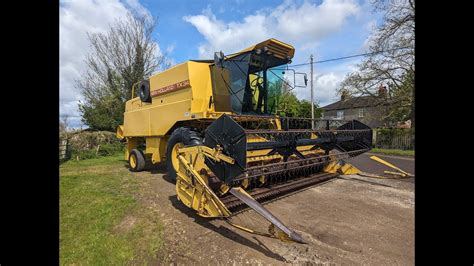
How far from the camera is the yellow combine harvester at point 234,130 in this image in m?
3.82

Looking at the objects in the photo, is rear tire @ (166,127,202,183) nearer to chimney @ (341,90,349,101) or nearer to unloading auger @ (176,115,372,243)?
unloading auger @ (176,115,372,243)

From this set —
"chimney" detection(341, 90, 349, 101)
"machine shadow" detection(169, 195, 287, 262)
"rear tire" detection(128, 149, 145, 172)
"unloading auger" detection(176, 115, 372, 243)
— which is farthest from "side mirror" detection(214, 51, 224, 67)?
"chimney" detection(341, 90, 349, 101)

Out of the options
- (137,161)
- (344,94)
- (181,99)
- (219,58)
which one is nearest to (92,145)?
(137,161)

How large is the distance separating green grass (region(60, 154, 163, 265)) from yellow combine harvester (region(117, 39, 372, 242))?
0.80 meters

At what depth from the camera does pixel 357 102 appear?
124 ft

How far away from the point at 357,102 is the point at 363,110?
57.0 inches

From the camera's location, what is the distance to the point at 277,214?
13.7 ft

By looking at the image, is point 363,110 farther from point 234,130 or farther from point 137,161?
point 234,130

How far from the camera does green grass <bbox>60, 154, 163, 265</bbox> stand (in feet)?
9.67

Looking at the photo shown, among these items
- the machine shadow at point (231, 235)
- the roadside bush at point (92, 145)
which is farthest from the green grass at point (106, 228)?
the roadside bush at point (92, 145)
